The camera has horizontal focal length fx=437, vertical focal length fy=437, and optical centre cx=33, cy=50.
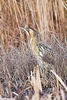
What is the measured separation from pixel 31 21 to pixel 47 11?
0.37 meters

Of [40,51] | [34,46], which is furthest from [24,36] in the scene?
[40,51]

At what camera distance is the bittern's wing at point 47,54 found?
5012mm

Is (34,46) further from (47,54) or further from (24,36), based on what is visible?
(24,36)

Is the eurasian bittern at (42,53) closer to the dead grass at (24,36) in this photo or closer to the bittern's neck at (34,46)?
the bittern's neck at (34,46)

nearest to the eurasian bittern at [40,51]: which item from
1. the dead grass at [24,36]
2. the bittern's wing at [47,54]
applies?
the bittern's wing at [47,54]

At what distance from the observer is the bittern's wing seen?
501 cm

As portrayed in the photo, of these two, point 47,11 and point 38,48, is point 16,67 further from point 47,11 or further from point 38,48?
point 47,11

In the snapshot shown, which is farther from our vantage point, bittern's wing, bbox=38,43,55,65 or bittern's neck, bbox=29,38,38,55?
bittern's neck, bbox=29,38,38,55

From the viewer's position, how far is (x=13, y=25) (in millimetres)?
6062

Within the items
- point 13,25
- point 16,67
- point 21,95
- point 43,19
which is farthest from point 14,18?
point 21,95

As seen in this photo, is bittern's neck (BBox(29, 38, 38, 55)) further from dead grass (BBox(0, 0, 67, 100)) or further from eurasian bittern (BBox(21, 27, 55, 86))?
dead grass (BBox(0, 0, 67, 100))

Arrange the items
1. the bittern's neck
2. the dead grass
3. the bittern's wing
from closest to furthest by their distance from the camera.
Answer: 1. the bittern's wing
2. the bittern's neck
3. the dead grass

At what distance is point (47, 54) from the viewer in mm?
5004

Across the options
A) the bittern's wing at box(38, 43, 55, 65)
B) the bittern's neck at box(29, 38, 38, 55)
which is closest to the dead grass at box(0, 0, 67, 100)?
the bittern's wing at box(38, 43, 55, 65)
